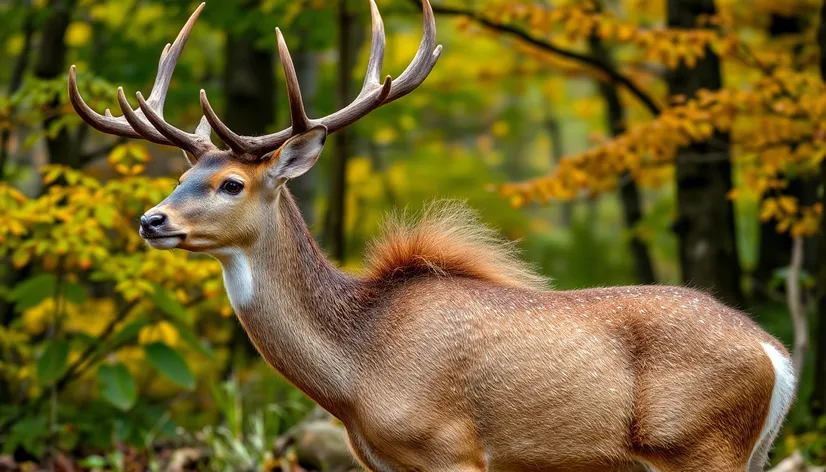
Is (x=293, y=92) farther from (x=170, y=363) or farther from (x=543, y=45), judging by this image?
(x=543, y=45)

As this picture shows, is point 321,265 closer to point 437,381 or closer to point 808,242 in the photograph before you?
point 437,381

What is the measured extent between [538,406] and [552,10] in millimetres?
4681

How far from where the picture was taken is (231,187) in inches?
183

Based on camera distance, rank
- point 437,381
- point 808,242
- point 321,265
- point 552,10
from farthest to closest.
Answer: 1. point 808,242
2. point 552,10
3. point 321,265
4. point 437,381

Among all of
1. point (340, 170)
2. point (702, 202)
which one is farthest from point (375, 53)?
point (702, 202)

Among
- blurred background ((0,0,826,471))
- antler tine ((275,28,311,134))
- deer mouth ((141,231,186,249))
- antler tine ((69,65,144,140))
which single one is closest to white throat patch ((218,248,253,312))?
deer mouth ((141,231,186,249))

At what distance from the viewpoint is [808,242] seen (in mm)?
13492

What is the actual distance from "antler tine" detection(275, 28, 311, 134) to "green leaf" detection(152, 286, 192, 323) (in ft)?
9.34

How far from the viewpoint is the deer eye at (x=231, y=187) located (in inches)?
183

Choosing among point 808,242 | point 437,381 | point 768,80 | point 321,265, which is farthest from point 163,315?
point 808,242

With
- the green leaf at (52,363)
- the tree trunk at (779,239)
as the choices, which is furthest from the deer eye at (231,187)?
the tree trunk at (779,239)

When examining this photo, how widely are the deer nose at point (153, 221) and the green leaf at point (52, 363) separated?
3.27 metres

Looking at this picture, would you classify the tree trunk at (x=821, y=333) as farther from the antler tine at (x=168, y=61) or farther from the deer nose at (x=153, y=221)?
the deer nose at (x=153, y=221)

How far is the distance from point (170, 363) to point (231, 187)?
3.02m
